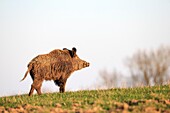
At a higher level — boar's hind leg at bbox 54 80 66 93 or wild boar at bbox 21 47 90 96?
wild boar at bbox 21 47 90 96

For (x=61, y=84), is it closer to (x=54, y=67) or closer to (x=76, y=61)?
(x=54, y=67)

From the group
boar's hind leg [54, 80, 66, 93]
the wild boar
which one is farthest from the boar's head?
boar's hind leg [54, 80, 66, 93]

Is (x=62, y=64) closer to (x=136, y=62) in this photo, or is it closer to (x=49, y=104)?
(x=49, y=104)

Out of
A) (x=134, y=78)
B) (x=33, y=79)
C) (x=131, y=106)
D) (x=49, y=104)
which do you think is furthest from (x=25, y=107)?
(x=134, y=78)

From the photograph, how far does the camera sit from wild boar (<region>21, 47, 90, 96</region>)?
1730 centimetres

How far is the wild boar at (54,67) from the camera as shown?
17.3 metres

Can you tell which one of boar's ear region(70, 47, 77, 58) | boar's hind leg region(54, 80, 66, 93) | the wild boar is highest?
boar's ear region(70, 47, 77, 58)

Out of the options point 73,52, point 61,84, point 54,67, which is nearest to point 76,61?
point 73,52

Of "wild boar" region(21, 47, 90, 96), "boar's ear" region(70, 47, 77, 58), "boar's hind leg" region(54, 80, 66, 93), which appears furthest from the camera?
"boar's ear" region(70, 47, 77, 58)

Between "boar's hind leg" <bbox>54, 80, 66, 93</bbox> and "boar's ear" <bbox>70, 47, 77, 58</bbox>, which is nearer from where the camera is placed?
"boar's hind leg" <bbox>54, 80, 66, 93</bbox>

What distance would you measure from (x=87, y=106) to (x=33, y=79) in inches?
272

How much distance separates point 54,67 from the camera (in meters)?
17.9

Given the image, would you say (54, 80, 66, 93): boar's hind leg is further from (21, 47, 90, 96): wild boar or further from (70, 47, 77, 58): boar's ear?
(70, 47, 77, 58): boar's ear

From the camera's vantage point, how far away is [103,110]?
10211 millimetres
